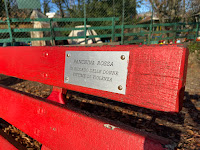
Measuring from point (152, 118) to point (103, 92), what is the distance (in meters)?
1.63

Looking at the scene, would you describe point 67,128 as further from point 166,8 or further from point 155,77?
point 166,8

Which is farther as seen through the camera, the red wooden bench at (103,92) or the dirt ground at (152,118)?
the dirt ground at (152,118)

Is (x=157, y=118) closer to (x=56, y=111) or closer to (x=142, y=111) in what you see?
(x=142, y=111)

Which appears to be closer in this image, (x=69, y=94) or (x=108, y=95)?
(x=108, y=95)

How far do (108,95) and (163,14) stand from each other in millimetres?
11007

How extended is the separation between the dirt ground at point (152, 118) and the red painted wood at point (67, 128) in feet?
2.82

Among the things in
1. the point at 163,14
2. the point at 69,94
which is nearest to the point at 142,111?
the point at 69,94

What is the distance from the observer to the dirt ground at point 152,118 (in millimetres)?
1675

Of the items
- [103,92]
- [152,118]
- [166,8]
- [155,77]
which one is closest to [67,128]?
[103,92]

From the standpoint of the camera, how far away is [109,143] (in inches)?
21.6

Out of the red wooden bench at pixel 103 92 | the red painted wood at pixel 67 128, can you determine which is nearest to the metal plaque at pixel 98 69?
the red wooden bench at pixel 103 92

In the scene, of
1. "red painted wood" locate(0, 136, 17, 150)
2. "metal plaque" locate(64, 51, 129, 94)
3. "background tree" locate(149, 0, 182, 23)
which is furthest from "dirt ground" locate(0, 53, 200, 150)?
"background tree" locate(149, 0, 182, 23)

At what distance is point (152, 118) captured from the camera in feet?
7.04

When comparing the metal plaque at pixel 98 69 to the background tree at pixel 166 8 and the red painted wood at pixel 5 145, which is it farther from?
the background tree at pixel 166 8
